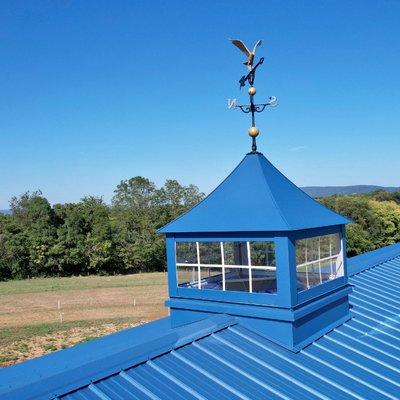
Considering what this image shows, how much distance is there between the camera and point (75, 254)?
54.1 metres

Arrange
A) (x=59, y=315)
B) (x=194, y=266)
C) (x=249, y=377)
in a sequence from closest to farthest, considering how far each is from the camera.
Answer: (x=249, y=377), (x=194, y=266), (x=59, y=315)

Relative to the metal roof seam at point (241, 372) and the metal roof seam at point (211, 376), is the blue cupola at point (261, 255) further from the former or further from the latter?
the metal roof seam at point (211, 376)

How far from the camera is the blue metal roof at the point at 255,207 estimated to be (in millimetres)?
8367

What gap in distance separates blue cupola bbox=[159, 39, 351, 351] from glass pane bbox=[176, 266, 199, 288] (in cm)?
2

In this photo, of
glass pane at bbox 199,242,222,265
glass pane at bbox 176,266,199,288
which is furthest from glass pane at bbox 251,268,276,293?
glass pane at bbox 176,266,199,288

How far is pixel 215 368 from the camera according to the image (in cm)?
678

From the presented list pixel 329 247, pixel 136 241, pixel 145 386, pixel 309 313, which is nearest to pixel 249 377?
pixel 145 386

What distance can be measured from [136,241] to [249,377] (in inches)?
1960

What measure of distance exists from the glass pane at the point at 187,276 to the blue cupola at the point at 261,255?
22 millimetres

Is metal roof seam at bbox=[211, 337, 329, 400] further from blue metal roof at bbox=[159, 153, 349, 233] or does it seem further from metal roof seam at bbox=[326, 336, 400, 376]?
blue metal roof at bbox=[159, 153, 349, 233]

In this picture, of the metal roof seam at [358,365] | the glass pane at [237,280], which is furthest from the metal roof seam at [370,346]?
the glass pane at [237,280]

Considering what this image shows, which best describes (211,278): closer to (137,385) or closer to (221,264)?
(221,264)

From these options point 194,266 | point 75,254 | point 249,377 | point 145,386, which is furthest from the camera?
point 75,254

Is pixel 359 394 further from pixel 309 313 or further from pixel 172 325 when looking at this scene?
pixel 172 325
